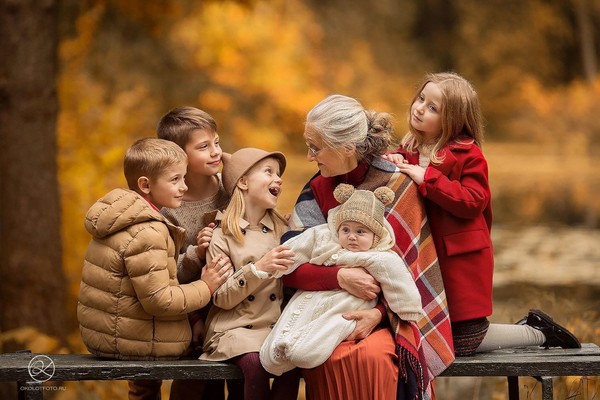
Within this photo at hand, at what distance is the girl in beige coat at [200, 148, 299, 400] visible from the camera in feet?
11.9

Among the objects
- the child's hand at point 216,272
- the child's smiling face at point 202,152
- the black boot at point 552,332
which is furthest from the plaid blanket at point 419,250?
the black boot at point 552,332

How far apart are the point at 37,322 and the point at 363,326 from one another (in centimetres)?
361

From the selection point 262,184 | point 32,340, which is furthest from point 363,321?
point 32,340

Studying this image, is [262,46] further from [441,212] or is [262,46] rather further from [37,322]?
[441,212]

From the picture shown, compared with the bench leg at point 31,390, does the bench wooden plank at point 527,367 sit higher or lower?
lower

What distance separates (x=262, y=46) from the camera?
11.2 meters

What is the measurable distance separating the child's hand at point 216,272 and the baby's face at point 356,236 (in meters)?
0.49

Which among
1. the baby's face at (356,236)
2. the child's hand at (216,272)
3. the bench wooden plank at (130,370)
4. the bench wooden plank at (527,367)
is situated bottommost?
the bench wooden plank at (527,367)

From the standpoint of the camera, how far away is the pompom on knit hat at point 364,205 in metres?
3.55

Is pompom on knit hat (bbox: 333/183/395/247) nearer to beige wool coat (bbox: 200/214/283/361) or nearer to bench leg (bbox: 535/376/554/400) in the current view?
beige wool coat (bbox: 200/214/283/361)

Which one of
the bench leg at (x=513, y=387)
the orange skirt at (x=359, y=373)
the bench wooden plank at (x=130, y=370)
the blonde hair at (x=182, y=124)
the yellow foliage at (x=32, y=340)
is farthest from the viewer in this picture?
the yellow foliage at (x=32, y=340)

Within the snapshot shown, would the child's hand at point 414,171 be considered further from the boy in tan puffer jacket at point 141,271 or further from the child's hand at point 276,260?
the boy in tan puffer jacket at point 141,271

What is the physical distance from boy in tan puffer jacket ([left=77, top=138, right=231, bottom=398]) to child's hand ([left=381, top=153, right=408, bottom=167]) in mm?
818

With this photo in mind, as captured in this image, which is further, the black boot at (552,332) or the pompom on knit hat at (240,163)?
the black boot at (552,332)
